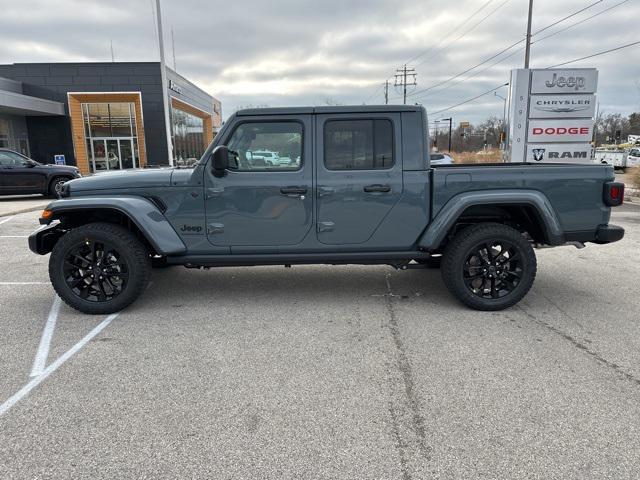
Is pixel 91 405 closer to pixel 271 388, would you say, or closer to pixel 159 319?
pixel 271 388

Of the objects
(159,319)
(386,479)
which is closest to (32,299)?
→ (159,319)

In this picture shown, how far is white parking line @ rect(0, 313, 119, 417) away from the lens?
2918mm

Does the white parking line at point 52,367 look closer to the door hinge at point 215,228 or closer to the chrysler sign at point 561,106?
the door hinge at point 215,228

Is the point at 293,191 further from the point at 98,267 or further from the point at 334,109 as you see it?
the point at 98,267

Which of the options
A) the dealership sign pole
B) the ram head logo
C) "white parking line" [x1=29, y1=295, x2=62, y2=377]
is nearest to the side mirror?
"white parking line" [x1=29, y1=295, x2=62, y2=377]

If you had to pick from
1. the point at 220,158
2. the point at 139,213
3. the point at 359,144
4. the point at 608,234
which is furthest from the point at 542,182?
the point at 139,213

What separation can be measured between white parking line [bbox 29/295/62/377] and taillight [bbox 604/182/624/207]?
5076mm

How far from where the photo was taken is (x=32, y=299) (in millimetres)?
5039

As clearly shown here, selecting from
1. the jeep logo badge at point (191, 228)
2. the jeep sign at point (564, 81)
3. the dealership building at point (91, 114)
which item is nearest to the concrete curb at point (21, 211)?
the jeep logo badge at point (191, 228)

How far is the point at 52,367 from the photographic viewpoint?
3.41 m

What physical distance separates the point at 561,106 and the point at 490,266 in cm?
1260

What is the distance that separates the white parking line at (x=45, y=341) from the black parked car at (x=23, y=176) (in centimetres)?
1152

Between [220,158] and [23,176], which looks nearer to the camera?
[220,158]

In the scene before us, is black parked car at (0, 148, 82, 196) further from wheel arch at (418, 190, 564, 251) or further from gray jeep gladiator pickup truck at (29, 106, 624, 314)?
wheel arch at (418, 190, 564, 251)
